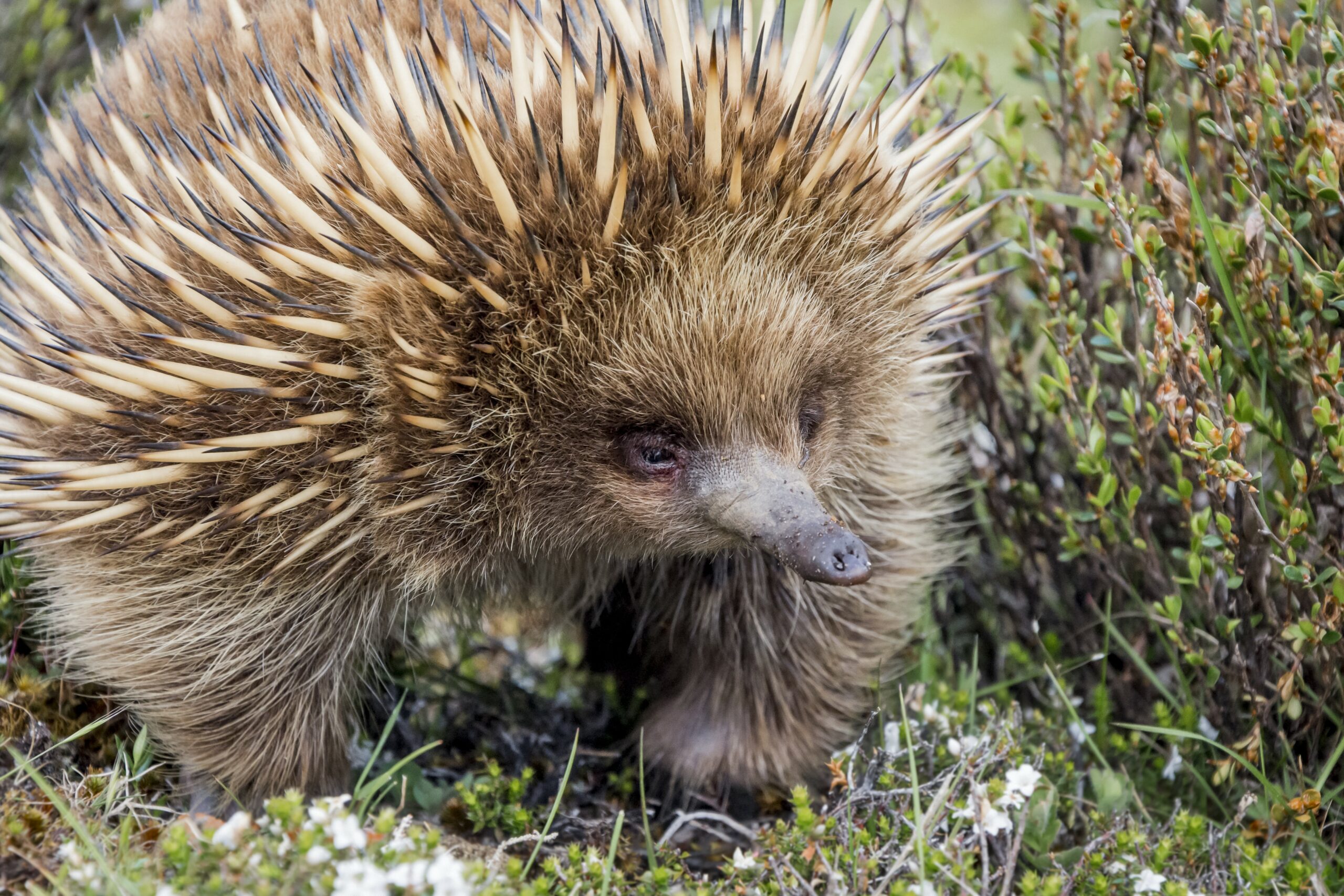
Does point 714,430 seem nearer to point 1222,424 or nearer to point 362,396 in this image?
point 362,396

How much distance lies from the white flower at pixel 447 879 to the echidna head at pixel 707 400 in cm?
61

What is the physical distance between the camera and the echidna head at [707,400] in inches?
78.1

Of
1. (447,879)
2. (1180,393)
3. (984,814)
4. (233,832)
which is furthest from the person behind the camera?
(1180,393)

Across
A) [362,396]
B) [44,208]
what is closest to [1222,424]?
[362,396]

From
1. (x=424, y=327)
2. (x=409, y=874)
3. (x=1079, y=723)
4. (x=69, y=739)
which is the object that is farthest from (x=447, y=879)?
(x=1079, y=723)

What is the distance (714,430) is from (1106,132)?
137 centimetres

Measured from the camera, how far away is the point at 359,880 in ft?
5.58

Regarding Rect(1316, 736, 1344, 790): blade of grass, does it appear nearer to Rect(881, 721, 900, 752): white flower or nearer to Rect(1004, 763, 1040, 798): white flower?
Rect(1004, 763, 1040, 798): white flower

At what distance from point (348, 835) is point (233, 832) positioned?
16cm

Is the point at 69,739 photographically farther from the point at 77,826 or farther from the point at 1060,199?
the point at 1060,199

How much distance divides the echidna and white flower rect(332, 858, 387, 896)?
589 millimetres

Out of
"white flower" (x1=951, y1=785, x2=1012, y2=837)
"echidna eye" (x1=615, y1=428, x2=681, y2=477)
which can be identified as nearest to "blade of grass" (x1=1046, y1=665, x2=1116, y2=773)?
"white flower" (x1=951, y1=785, x2=1012, y2=837)

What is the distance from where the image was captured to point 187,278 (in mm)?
2102

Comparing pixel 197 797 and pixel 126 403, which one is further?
pixel 197 797
